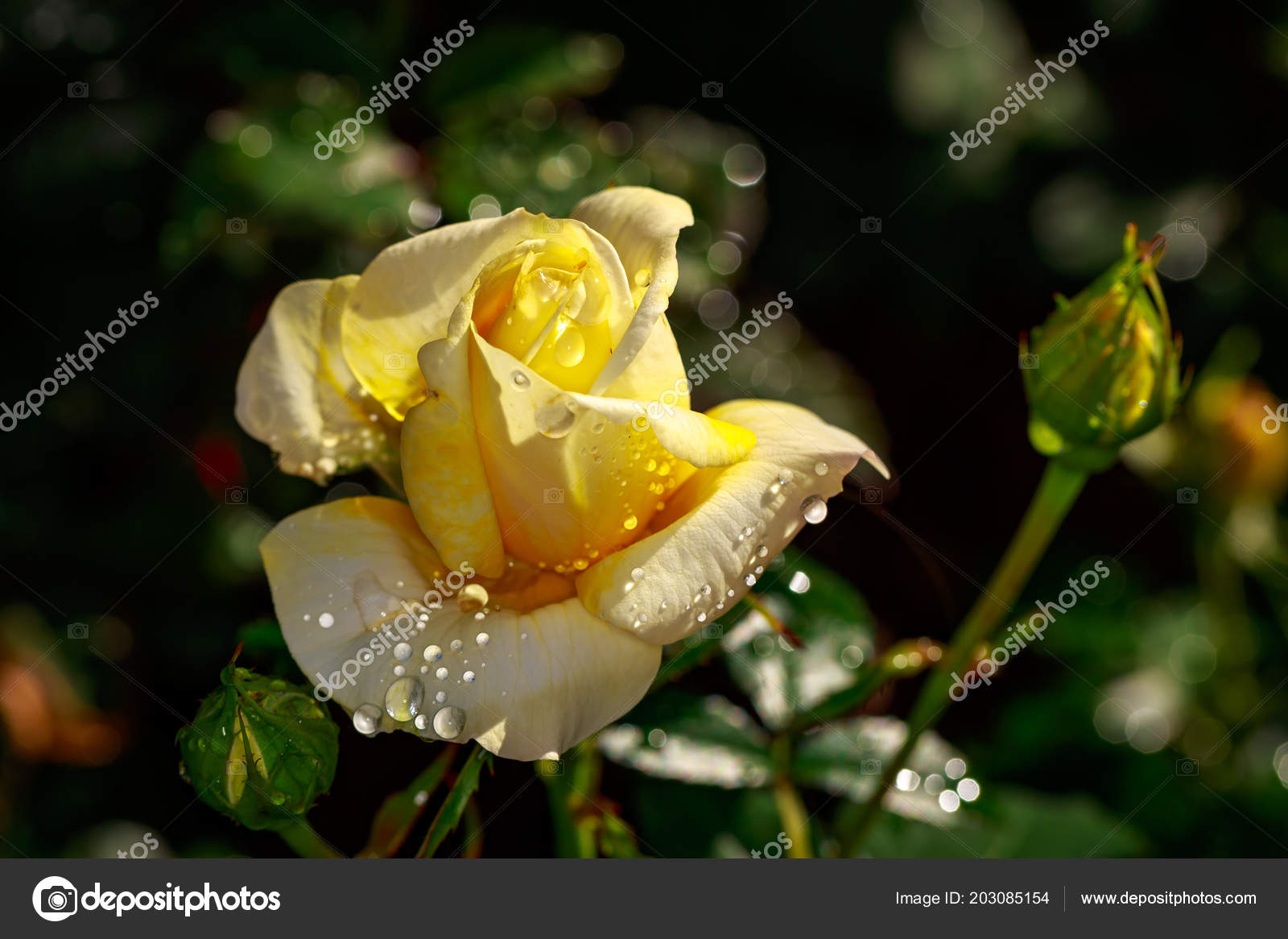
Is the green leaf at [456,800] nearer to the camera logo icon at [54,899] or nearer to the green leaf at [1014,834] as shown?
the camera logo icon at [54,899]

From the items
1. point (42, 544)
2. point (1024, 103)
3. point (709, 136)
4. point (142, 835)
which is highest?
point (1024, 103)

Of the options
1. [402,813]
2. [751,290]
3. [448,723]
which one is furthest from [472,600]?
[751,290]

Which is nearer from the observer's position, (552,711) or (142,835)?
(552,711)

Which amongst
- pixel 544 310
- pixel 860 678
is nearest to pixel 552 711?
Result: pixel 544 310

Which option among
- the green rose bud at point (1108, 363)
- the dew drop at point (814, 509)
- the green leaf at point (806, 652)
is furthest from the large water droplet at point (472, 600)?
the green rose bud at point (1108, 363)

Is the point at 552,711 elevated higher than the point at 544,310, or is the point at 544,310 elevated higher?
the point at 544,310

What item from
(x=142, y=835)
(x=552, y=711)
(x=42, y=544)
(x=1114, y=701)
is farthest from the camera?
(x=1114, y=701)

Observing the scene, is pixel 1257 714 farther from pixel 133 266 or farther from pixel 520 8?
pixel 133 266

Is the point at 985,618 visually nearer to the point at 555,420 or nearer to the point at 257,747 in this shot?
the point at 555,420
